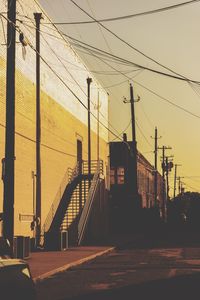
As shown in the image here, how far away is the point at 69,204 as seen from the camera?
36.5 metres

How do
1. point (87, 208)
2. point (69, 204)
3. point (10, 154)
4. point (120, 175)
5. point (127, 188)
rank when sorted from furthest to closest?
point (120, 175), point (127, 188), point (69, 204), point (87, 208), point (10, 154)

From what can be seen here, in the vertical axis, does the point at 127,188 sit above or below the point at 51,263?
above

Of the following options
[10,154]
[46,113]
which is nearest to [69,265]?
[10,154]

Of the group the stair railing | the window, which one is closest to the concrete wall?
the stair railing

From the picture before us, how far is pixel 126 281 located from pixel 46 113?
1789 cm

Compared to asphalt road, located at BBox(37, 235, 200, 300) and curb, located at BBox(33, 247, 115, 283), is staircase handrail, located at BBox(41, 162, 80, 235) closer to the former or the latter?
curb, located at BBox(33, 247, 115, 283)

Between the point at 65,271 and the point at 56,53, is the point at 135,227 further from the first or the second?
the point at 65,271

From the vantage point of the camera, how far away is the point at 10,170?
17.8m

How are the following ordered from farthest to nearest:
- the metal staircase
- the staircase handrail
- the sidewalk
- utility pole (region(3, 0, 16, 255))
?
1. the metal staircase
2. the staircase handrail
3. the sidewalk
4. utility pole (region(3, 0, 16, 255))

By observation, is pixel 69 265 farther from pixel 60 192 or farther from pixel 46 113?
pixel 60 192

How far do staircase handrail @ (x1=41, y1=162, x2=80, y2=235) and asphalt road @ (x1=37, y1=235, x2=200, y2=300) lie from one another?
9881mm

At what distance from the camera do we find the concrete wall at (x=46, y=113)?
2772cm

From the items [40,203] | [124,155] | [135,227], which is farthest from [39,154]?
[124,155]

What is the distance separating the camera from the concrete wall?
27717 millimetres
